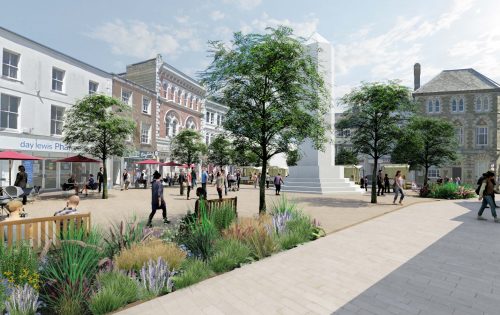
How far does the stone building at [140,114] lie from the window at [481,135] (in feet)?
138

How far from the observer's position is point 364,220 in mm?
10344

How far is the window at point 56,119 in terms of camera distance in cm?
2219

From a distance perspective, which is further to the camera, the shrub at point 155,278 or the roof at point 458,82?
the roof at point 458,82

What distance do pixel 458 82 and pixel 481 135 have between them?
817 centimetres

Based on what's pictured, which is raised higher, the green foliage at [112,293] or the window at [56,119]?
the window at [56,119]

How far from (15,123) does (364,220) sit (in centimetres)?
2189

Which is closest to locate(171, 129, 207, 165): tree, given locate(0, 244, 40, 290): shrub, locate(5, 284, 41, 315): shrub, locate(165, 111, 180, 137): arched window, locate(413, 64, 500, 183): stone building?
locate(165, 111, 180, 137): arched window

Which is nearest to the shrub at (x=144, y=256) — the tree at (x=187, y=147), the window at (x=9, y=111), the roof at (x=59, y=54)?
the window at (x=9, y=111)

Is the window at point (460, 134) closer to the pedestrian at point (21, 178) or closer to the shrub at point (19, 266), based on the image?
the pedestrian at point (21, 178)

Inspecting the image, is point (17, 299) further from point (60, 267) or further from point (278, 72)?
point (278, 72)

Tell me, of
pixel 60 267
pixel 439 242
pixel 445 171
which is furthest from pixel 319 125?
pixel 445 171

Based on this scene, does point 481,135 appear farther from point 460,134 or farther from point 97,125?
point 97,125

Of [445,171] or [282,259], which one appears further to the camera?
[445,171]

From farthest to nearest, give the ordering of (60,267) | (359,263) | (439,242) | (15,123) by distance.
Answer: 1. (15,123)
2. (439,242)
3. (359,263)
4. (60,267)
